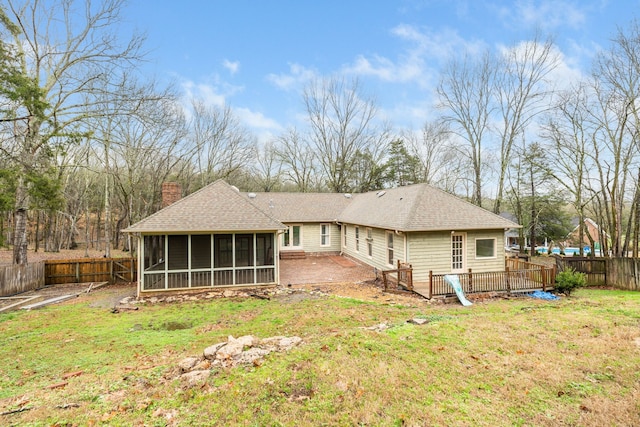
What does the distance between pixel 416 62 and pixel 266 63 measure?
10716 mm

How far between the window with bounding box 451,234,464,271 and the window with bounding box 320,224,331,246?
10.8 metres

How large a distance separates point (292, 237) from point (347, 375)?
18543 mm

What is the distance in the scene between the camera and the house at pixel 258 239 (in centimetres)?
1241

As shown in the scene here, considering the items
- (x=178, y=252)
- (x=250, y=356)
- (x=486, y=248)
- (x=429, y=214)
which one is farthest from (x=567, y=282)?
(x=178, y=252)

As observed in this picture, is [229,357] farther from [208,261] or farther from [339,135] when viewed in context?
[339,135]

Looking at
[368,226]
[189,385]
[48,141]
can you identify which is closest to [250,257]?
[368,226]

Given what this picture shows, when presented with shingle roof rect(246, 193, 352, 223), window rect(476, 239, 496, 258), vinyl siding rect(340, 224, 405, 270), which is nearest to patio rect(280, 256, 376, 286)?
vinyl siding rect(340, 224, 405, 270)

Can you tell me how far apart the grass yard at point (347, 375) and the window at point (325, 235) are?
15.2 m

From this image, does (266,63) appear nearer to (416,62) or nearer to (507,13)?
(416,62)

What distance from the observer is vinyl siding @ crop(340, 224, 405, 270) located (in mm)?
14336

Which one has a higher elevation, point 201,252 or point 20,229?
point 20,229

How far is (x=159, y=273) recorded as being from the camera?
12266mm

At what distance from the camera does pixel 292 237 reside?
22938mm

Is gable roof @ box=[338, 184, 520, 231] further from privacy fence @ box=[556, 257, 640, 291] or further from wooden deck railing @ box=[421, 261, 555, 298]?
privacy fence @ box=[556, 257, 640, 291]
